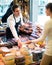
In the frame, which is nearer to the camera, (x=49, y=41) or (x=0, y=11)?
(x=49, y=41)

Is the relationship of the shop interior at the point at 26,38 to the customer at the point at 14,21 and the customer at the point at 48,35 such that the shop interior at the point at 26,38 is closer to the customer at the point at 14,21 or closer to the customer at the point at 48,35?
the customer at the point at 14,21

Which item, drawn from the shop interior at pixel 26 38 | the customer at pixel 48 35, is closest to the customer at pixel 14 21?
the shop interior at pixel 26 38

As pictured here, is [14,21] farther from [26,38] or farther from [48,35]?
[48,35]

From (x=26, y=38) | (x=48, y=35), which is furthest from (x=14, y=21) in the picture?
(x=48, y=35)

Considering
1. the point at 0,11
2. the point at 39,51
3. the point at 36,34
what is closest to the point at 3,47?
the point at 39,51

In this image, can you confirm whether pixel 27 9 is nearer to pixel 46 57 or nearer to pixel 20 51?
pixel 20 51

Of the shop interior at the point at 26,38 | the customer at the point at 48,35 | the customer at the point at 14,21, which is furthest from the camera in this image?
the customer at the point at 14,21

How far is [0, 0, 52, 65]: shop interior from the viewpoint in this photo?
260cm

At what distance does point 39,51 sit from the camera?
9.07 feet

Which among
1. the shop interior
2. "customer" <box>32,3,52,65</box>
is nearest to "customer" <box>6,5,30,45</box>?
the shop interior

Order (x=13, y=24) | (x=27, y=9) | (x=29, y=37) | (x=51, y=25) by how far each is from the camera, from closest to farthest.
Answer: (x=51, y=25)
(x=13, y=24)
(x=29, y=37)
(x=27, y=9)

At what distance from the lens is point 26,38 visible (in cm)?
342

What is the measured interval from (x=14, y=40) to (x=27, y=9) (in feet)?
5.59

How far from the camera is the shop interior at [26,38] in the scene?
260 centimetres
